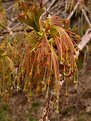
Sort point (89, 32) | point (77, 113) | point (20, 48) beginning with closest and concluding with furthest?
point (20, 48), point (89, 32), point (77, 113)

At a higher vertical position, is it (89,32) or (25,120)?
(89,32)

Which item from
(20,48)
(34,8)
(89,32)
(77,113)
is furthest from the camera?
(77,113)

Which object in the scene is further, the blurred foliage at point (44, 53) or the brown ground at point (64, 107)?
the brown ground at point (64, 107)

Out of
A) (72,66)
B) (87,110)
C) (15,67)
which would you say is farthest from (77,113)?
(72,66)

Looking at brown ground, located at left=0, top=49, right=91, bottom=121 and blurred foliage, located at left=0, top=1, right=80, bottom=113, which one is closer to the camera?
blurred foliage, located at left=0, top=1, right=80, bottom=113

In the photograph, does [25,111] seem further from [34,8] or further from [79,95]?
[34,8]

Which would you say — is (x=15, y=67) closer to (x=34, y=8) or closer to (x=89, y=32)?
(x=34, y=8)

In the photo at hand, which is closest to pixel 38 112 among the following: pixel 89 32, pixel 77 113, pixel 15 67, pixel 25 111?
pixel 25 111

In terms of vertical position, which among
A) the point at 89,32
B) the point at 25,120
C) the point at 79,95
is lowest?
the point at 25,120

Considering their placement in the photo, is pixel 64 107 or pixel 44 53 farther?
pixel 64 107

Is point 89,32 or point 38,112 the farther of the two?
point 38,112
